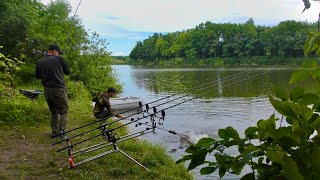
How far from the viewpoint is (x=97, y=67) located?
2641 cm

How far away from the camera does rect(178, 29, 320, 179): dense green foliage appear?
983 millimetres

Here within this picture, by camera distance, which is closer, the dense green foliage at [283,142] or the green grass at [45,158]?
the dense green foliage at [283,142]

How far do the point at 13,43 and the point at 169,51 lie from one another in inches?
5088

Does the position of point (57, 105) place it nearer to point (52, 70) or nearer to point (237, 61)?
point (52, 70)

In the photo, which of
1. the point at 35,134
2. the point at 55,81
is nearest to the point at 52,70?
the point at 55,81

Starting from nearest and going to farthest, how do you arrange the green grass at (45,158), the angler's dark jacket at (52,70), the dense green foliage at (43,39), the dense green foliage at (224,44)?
the green grass at (45,158), the angler's dark jacket at (52,70), the dense green foliage at (43,39), the dense green foliage at (224,44)

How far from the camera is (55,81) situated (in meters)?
8.19

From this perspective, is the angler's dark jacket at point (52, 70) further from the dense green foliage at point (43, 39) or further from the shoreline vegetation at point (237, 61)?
the shoreline vegetation at point (237, 61)

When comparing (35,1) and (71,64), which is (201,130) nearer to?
(71,64)

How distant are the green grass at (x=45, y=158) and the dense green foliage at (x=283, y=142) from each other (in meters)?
5.42

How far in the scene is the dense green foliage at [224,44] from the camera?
325 ft

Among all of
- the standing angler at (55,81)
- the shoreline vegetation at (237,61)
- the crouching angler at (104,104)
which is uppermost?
the standing angler at (55,81)

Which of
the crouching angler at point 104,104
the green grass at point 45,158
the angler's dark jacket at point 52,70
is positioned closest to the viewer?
the green grass at point 45,158

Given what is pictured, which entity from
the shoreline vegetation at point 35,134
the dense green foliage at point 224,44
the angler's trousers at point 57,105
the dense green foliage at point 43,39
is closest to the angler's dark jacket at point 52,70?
the angler's trousers at point 57,105
